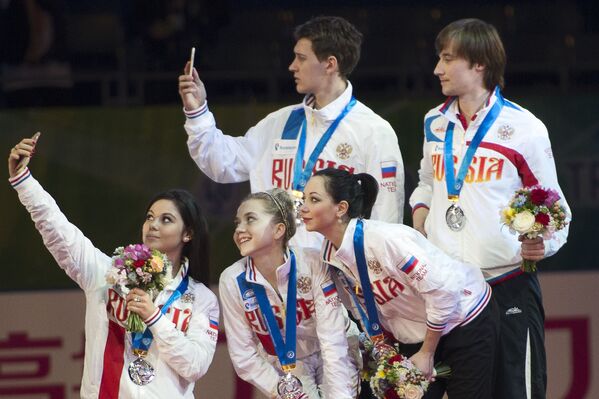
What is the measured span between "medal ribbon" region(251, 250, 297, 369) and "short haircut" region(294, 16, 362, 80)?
100cm

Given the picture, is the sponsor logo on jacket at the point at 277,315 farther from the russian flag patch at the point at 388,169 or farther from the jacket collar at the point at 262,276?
the russian flag patch at the point at 388,169

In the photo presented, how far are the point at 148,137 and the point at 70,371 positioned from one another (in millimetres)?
1312

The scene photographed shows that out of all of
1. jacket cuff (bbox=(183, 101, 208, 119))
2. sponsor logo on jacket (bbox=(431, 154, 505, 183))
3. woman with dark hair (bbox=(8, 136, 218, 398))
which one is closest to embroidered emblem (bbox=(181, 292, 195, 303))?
woman with dark hair (bbox=(8, 136, 218, 398))

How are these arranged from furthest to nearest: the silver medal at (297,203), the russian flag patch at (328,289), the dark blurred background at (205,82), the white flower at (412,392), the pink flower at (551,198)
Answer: the dark blurred background at (205,82) < the silver medal at (297,203) < the russian flag patch at (328,289) < the pink flower at (551,198) < the white flower at (412,392)

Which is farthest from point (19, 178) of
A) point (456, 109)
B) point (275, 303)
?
point (456, 109)

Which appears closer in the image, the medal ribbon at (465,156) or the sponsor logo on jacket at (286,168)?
the medal ribbon at (465,156)

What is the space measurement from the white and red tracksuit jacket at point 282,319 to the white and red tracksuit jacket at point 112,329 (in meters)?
0.13

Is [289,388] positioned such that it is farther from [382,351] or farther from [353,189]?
[353,189]

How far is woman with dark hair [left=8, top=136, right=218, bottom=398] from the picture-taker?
16.1ft

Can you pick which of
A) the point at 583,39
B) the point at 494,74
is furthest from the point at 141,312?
the point at 583,39

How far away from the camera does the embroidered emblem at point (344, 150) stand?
5547mm

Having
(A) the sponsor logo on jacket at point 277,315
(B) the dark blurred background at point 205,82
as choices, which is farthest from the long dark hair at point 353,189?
(B) the dark blurred background at point 205,82

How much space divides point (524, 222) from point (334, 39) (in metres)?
1.27

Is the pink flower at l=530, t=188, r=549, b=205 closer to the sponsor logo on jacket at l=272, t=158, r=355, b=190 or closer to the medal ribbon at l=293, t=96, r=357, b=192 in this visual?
the sponsor logo on jacket at l=272, t=158, r=355, b=190
